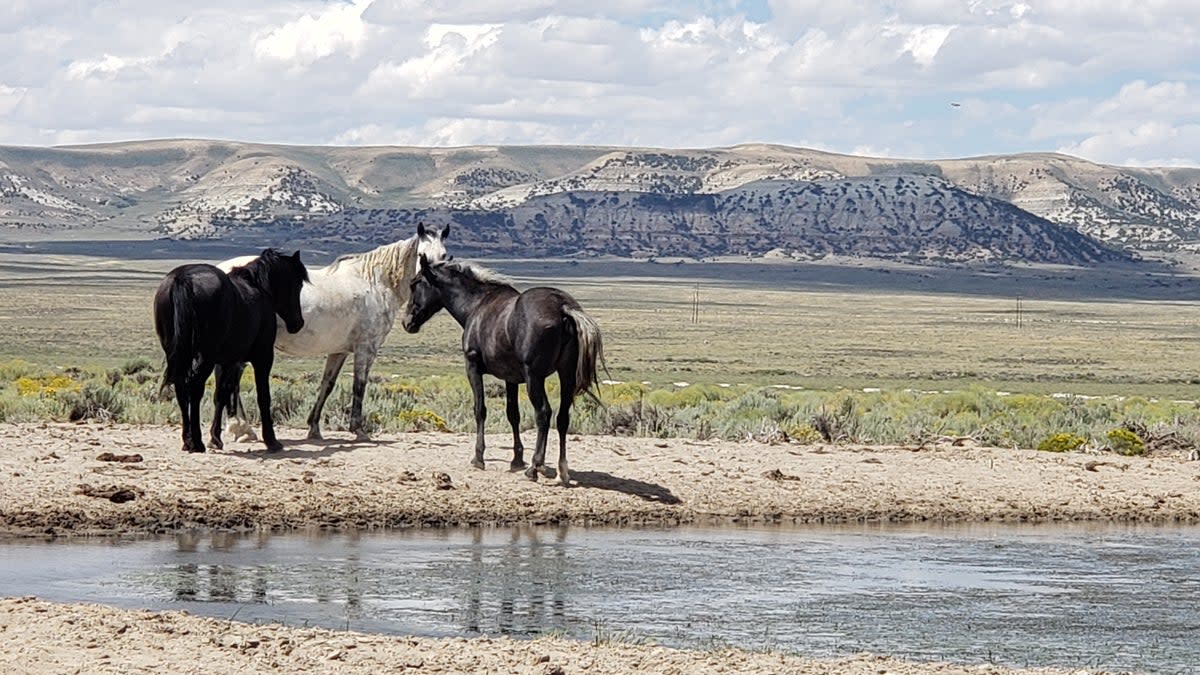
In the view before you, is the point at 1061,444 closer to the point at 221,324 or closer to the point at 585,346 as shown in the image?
the point at 585,346

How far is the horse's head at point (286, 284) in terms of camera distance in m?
18.6

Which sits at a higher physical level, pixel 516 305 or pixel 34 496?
pixel 516 305

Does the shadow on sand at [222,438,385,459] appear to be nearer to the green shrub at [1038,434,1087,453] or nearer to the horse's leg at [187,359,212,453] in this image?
the horse's leg at [187,359,212,453]

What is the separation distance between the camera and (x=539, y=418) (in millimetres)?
17375

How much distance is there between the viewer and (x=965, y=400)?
31.8 meters

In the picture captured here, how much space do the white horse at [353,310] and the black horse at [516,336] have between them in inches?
23.2

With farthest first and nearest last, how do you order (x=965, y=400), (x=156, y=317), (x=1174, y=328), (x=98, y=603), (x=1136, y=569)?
(x=1174, y=328) < (x=965, y=400) < (x=156, y=317) < (x=1136, y=569) < (x=98, y=603)

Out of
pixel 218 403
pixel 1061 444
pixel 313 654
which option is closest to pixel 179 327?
pixel 218 403

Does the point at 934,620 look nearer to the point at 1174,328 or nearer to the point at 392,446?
the point at 392,446

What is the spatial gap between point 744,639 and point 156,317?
318 inches

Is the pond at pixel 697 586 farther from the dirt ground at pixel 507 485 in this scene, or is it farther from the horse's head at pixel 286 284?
the horse's head at pixel 286 284

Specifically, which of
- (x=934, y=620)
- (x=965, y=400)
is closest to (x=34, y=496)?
(x=934, y=620)

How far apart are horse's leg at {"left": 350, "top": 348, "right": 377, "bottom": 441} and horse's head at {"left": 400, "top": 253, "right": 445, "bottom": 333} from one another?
0.67 metres

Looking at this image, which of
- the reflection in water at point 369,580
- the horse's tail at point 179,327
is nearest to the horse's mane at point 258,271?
the horse's tail at point 179,327
